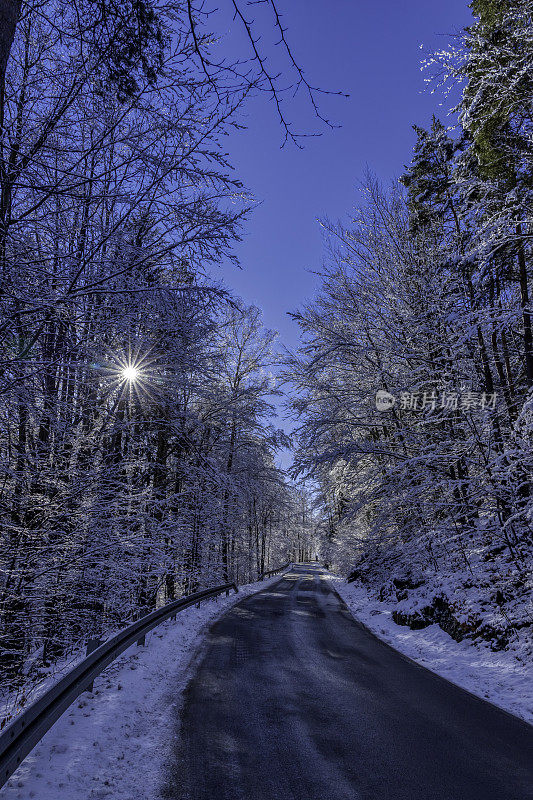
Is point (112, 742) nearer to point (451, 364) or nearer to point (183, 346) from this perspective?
point (183, 346)

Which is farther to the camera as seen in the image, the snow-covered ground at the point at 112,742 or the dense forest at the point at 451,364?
the dense forest at the point at 451,364

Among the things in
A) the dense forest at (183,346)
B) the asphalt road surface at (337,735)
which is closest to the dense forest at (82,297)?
the dense forest at (183,346)

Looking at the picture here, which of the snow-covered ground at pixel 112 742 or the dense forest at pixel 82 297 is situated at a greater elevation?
the dense forest at pixel 82 297

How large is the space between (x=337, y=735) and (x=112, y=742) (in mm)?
2340

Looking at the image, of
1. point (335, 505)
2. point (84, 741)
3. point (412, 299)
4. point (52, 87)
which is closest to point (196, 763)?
point (84, 741)

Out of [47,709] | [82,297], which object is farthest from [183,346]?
[47,709]

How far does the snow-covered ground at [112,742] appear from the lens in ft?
11.0

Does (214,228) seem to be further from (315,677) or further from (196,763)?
(315,677)

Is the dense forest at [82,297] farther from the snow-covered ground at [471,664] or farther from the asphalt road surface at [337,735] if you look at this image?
the snow-covered ground at [471,664]

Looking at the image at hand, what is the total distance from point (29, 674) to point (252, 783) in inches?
208

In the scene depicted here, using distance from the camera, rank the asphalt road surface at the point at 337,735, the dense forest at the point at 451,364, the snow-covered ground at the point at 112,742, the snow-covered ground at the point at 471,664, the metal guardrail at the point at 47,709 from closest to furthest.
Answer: the metal guardrail at the point at 47,709, the snow-covered ground at the point at 112,742, the asphalt road surface at the point at 337,735, the snow-covered ground at the point at 471,664, the dense forest at the point at 451,364

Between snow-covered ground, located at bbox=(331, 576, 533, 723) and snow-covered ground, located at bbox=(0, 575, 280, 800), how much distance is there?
14.7 ft

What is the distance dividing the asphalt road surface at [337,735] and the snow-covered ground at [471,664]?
379mm

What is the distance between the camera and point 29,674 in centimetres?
700
